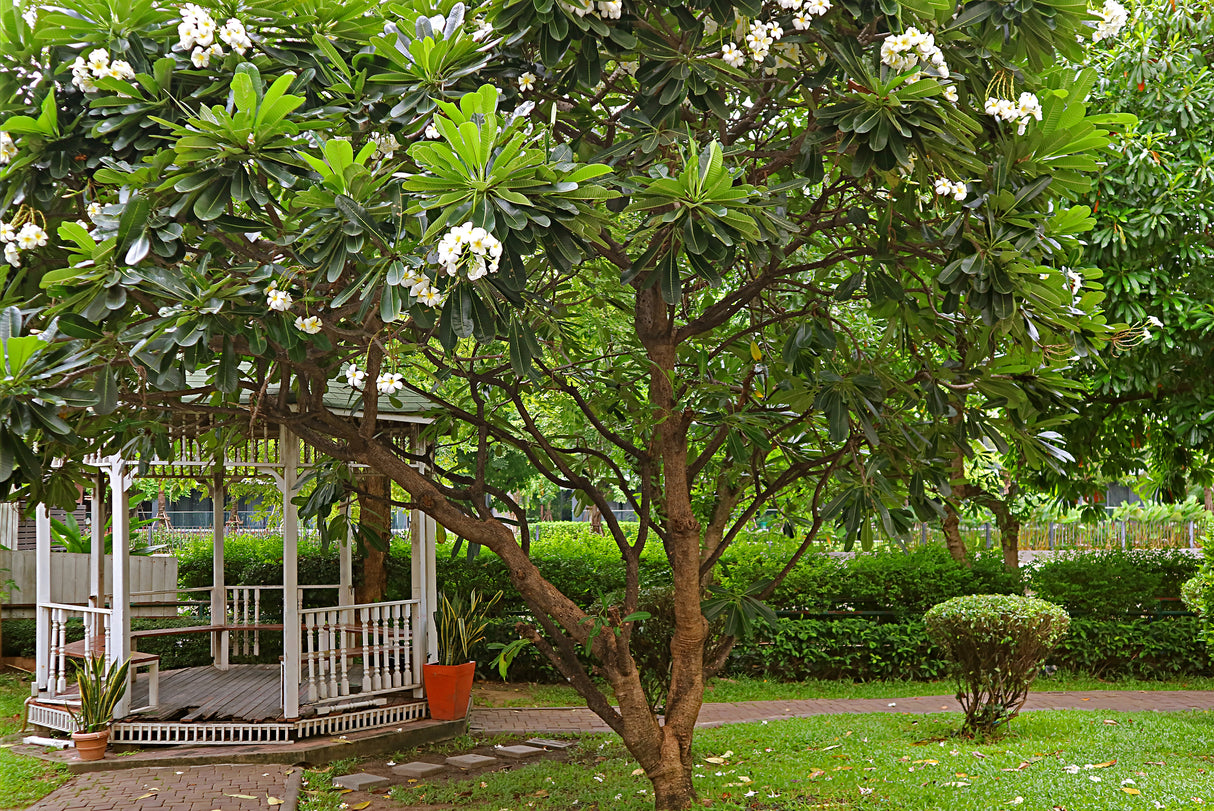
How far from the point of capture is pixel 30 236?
3633mm

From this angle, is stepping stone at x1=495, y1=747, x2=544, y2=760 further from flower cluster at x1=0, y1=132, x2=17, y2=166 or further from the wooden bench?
flower cluster at x1=0, y1=132, x2=17, y2=166

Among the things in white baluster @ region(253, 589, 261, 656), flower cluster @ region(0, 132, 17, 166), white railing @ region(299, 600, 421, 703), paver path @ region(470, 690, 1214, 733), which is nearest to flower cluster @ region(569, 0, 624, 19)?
flower cluster @ region(0, 132, 17, 166)

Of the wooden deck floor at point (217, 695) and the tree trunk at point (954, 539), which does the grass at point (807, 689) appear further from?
the wooden deck floor at point (217, 695)

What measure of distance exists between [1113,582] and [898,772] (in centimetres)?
617

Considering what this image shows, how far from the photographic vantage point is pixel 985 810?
5.42m

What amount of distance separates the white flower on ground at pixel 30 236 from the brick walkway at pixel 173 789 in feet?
12.5

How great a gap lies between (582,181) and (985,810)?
14.2 ft

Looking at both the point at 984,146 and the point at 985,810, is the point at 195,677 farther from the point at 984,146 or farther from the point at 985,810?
Result: the point at 984,146

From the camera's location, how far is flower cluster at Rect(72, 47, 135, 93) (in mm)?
3395

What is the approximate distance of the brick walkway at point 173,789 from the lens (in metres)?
5.96

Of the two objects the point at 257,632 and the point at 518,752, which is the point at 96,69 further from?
the point at 257,632

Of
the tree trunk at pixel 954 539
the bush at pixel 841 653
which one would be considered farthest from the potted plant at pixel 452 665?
the tree trunk at pixel 954 539

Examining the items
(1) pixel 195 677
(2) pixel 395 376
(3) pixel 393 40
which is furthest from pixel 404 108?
(1) pixel 195 677

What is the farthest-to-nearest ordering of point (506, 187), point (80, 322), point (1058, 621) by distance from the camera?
point (1058, 621)
point (80, 322)
point (506, 187)
